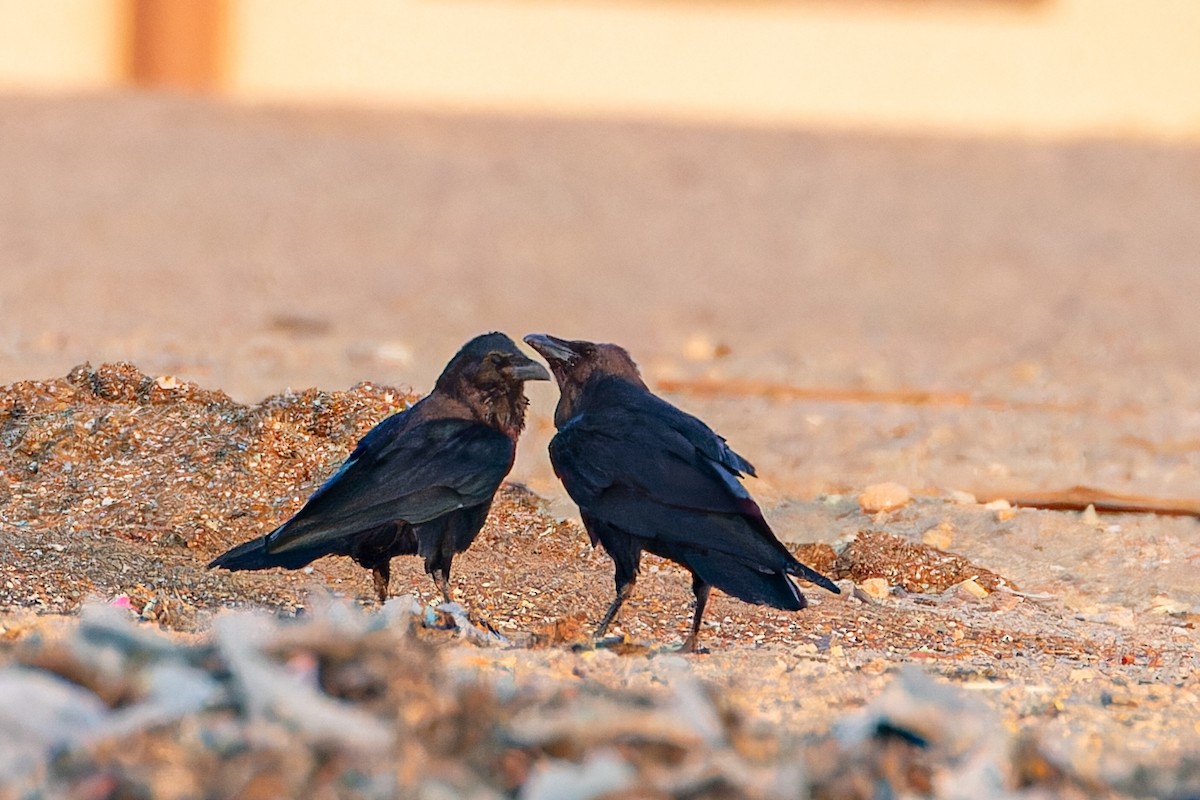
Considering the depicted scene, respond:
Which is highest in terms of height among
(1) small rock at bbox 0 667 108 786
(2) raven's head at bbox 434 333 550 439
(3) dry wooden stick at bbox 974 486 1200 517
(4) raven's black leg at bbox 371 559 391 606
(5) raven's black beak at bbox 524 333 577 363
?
(5) raven's black beak at bbox 524 333 577 363

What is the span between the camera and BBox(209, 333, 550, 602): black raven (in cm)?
331

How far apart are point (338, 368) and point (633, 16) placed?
7.27 metres

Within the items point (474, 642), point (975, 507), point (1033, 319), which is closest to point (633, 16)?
point (1033, 319)

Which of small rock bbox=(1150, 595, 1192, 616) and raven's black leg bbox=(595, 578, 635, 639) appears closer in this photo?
raven's black leg bbox=(595, 578, 635, 639)

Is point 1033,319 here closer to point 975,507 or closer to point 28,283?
point 975,507

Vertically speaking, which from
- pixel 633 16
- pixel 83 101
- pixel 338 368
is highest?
pixel 633 16

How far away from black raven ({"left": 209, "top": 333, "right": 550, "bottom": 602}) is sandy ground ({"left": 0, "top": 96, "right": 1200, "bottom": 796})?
390 mm

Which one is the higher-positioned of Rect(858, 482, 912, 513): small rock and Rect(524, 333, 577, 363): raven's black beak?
Rect(524, 333, 577, 363): raven's black beak

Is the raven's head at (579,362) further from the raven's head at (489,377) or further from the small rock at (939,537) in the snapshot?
the small rock at (939,537)

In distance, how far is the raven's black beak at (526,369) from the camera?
3410mm

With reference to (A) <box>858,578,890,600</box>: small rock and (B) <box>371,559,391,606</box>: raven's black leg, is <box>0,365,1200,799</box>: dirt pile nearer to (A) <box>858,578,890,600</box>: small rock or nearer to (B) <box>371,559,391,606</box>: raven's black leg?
(A) <box>858,578,890,600</box>: small rock

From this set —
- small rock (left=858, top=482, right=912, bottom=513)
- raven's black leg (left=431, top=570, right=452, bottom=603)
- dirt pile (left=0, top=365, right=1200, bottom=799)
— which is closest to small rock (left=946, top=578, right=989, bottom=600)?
dirt pile (left=0, top=365, right=1200, bottom=799)

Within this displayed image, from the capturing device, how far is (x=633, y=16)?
43.1ft

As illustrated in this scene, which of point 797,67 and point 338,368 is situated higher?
point 797,67
